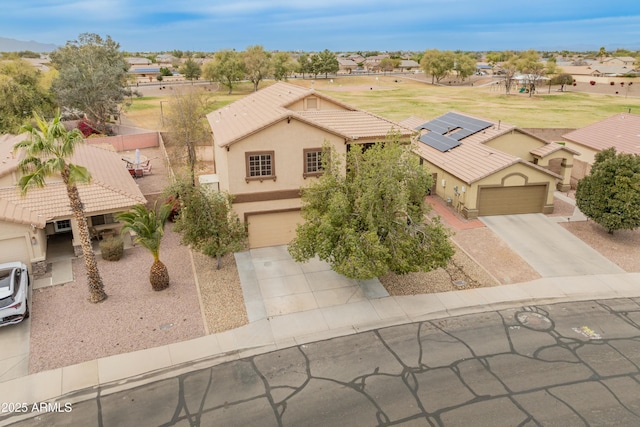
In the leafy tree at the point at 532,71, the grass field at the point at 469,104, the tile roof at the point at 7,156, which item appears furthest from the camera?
the leafy tree at the point at 532,71

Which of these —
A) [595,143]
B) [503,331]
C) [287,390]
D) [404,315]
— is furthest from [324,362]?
[595,143]

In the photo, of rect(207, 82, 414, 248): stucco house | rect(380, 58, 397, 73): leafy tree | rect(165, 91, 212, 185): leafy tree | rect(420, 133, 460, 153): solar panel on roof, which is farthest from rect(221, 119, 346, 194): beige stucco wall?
rect(380, 58, 397, 73): leafy tree

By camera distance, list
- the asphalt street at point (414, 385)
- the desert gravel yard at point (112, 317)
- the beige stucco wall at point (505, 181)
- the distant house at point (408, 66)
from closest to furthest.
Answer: the asphalt street at point (414, 385), the desert gravel yard at point (112, 317), the beige stucco wall at point (505, 181), the distant house at point (408, 66)

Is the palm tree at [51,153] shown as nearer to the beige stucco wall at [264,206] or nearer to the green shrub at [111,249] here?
the green shrub at [111,249]

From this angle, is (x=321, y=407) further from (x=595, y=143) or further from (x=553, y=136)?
(x=553, y=136)

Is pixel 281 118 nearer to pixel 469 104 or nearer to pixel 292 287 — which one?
pixel 292 287

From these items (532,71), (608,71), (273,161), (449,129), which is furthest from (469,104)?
(608,71)

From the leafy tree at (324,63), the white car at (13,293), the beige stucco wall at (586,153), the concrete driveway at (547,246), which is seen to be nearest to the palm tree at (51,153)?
the white car at (13,293)
